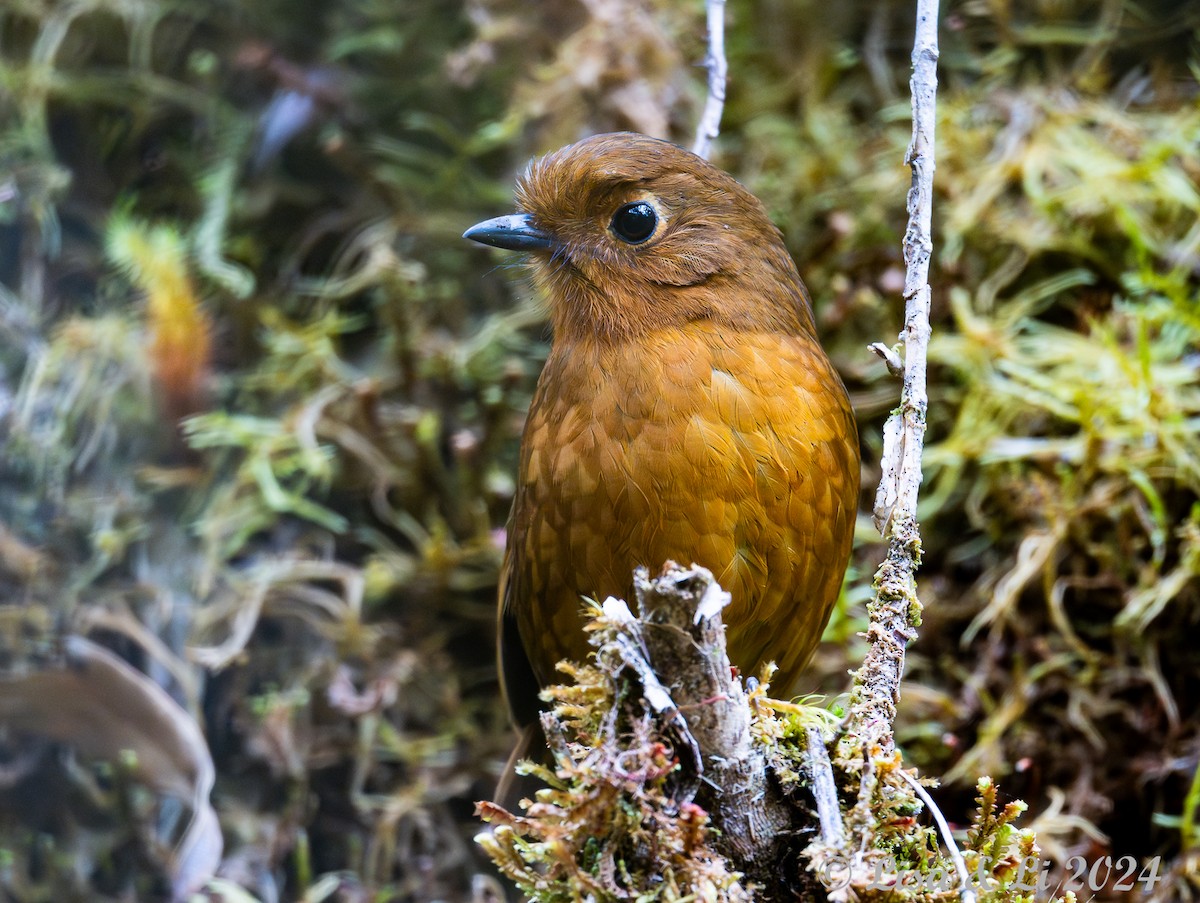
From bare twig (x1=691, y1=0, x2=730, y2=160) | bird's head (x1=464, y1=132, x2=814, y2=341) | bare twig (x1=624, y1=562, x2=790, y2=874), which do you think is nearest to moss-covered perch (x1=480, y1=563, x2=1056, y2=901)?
bare twig (x1=624, y1=562, x2=790, y2=874)

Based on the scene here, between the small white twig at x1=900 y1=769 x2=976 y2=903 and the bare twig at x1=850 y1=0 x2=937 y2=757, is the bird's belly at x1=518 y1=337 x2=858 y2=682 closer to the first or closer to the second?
the bare twig at x1=850 y1=0 x2=937 y2=757

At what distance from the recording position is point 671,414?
2.07 m

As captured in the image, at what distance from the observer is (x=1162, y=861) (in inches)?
93.0

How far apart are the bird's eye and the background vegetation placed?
696 mm

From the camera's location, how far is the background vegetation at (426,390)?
8.61ft

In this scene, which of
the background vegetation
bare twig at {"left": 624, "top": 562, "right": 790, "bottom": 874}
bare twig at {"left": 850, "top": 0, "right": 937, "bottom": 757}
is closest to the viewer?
bare twig at {"left": 624, "top": 562, "right": 790, "bottom": 874}

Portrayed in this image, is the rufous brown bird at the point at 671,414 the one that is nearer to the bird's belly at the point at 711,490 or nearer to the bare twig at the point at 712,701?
the bird's belly at the point at 711,490

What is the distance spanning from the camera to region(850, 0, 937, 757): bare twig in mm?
1620

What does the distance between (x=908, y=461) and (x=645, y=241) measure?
80cm

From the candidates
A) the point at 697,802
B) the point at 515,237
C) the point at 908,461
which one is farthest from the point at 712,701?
the point at 515,237

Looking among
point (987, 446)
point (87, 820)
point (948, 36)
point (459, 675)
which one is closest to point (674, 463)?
point (987, 446)

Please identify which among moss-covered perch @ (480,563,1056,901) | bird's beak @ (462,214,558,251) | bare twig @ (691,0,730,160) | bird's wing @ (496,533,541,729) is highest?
bare twig @ (691,0,730,160)

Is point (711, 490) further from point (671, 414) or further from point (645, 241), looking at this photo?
point (645, 241)

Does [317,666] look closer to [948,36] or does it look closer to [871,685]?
[871,685]
